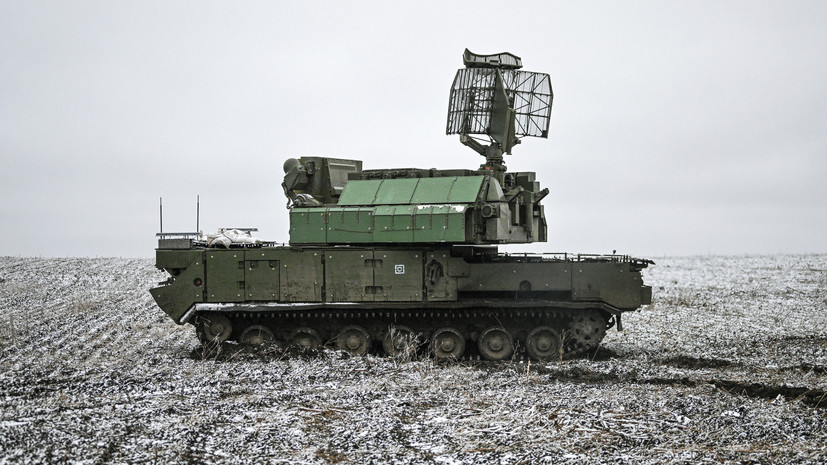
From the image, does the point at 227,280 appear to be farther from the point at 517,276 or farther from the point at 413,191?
the point at 517,276

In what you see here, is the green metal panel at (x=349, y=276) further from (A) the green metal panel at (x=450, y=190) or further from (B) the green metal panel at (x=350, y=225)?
(A) the green metal panel at (x=450, y=190)

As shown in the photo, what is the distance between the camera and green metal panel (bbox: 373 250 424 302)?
42.6 ft

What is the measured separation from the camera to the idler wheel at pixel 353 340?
43.4ft

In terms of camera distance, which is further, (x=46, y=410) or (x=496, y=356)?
(x=496, y=356)

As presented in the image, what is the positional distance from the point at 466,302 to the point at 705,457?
6.23 metres

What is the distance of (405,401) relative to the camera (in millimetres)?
9125

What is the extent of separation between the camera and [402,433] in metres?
7.79

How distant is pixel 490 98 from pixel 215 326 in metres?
6.41

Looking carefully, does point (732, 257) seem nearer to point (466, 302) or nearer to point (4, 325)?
point (466, 302)

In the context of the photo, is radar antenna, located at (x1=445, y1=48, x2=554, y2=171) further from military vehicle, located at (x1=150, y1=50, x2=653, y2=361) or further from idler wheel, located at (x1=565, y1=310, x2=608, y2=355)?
idler wheel, located at (x1=565, y1=310, x2=608, y2=355)

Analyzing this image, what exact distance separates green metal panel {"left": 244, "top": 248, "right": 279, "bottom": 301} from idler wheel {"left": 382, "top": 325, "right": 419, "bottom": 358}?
207 centimetres

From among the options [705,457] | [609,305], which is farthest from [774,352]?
[705,457]

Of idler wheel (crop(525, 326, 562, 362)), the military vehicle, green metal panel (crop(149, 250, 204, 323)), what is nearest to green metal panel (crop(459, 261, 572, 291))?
the military vehicle

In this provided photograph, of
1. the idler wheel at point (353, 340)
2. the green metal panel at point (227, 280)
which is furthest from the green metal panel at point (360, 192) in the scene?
the idler wheel at point (353, 340)
